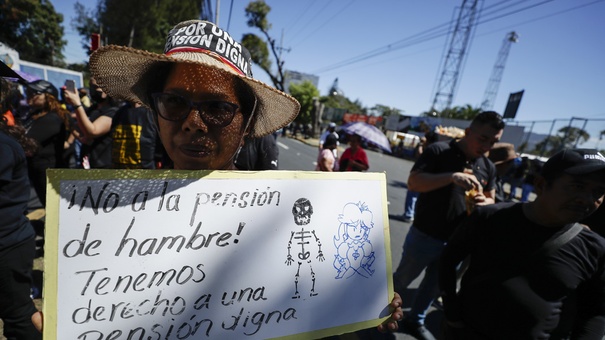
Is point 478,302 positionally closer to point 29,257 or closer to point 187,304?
point 187,304

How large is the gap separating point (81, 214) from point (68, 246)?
0.08 meters

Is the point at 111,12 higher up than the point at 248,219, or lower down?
higher up

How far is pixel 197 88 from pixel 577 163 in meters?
1.86

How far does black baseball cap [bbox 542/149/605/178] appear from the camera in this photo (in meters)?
1.40

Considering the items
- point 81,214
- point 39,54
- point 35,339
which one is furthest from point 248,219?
point 39,54

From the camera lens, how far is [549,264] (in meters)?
1.46

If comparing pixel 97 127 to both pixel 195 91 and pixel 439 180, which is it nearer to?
pixel 195 91

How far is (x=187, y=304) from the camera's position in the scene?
785mm

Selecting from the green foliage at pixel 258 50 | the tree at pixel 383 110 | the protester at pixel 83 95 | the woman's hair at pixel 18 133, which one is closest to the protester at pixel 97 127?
the woman's hair at pixel 18 133

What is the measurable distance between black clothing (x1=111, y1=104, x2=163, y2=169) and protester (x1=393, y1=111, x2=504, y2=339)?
242 centimetres

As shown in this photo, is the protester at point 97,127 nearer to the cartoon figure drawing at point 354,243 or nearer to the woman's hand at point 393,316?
the cartoon figure drawing at point 354,243

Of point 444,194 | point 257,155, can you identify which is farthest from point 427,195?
point 257,155

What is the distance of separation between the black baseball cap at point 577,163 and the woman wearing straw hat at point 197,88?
1219 mm

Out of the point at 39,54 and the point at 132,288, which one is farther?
the point at 39,54
